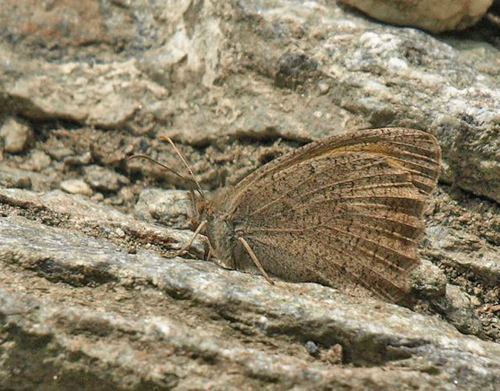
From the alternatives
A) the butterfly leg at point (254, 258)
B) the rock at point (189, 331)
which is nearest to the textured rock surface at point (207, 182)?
the rock at point (189, 331)

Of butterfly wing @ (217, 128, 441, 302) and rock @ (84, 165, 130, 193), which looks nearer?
butterfly wing @ (217, 128, 441, 302)

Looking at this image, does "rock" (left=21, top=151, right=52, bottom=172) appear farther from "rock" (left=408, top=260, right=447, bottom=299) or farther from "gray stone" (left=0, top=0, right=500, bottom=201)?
"rock" (left=408, top=260, right=447, bottom=299)

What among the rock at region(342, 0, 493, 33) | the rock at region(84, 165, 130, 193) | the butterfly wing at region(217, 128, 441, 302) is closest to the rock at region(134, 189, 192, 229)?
the rock at region(84, 165, 130, 193)

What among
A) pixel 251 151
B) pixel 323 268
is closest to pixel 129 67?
pixel 251 151

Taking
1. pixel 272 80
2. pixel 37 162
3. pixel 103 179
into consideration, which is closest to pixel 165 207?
pixel 103 179

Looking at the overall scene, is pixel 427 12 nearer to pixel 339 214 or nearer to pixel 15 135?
pixel 339 214

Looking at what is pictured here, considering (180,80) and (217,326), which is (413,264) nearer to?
(217,326)
